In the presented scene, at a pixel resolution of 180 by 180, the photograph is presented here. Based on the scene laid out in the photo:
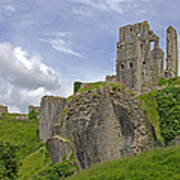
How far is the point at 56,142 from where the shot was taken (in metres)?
16.2

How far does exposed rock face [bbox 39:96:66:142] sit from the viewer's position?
26000mm

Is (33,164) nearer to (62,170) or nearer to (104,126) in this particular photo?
(62,170)

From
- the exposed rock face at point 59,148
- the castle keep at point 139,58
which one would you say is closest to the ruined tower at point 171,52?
the castle keep at point 139,58

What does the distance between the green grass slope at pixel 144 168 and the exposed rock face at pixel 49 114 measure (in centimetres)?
1690

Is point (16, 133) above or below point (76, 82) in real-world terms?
below

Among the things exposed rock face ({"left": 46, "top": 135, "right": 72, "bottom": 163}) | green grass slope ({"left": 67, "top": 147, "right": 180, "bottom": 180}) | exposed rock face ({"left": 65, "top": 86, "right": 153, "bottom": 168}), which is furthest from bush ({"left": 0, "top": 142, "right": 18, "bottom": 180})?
green grass slope ({"left": 67, "top": 147, "right": 180, "bottom": 180})

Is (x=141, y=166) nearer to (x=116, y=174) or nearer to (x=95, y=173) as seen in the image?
(x=116, y=174)

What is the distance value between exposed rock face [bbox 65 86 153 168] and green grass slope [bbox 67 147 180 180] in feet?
4.27

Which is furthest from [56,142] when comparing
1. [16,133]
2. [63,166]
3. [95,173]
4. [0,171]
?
[16,133]

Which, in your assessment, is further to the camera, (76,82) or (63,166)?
(76,82)

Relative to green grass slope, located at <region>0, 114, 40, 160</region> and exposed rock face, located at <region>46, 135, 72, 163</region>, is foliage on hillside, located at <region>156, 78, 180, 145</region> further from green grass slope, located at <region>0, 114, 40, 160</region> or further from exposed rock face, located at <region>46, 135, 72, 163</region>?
green grass slope, located at <region>0, 114, 40, 160</region>

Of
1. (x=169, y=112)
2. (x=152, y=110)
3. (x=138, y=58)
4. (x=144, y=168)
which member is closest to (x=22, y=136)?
(x=152, y=110)

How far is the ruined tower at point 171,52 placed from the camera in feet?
153

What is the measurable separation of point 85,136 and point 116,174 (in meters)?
2.78
